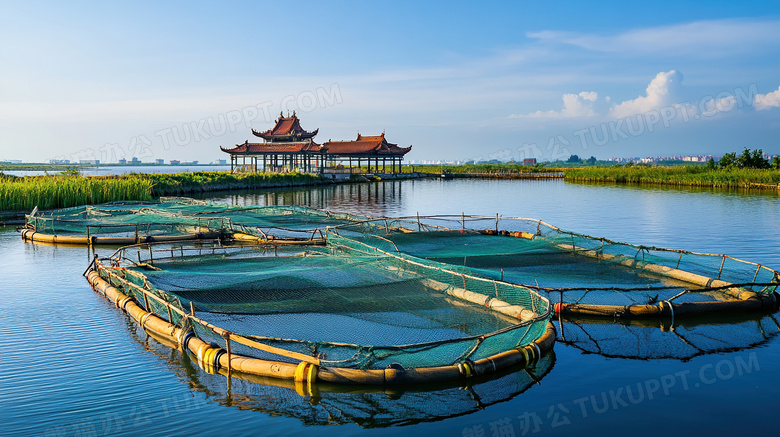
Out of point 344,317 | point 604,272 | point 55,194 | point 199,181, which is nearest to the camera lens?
point 344,317

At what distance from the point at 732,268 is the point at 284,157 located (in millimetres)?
47229

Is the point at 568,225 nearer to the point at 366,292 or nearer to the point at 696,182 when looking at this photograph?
the point at 366,292

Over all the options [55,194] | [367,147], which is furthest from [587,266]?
[367,147]

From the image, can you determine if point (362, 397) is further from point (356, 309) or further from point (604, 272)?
point (604, 272)

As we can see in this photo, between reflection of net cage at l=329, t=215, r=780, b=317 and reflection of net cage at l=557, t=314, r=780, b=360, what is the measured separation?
0.50 ft

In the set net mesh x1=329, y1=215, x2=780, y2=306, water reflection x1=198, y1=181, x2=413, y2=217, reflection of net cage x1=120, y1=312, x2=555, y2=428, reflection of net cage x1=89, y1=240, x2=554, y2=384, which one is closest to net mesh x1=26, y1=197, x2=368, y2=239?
net mesh x1=329, y1=215, x2=780, y2=306

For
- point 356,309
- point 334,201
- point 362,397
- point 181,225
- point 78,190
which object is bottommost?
point 362,397

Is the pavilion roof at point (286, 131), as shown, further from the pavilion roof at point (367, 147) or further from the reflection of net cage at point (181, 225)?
the reflection of net cage at point (181, 225)

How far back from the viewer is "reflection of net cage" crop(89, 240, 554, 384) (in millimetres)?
6164

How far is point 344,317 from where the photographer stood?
7887mm

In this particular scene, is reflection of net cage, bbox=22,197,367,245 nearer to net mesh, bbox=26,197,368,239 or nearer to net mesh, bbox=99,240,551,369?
net mesh, bbox=26,197,368,239

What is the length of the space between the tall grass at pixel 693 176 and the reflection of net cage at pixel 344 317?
39572 millimetres

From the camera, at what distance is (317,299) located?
8078 millimetres

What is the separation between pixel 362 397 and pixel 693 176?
48024 mm
